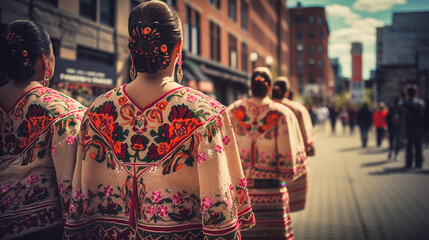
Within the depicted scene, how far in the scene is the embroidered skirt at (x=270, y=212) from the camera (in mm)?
4473

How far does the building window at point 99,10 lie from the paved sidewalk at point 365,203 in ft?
27.1

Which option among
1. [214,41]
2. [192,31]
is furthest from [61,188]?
[214,41]

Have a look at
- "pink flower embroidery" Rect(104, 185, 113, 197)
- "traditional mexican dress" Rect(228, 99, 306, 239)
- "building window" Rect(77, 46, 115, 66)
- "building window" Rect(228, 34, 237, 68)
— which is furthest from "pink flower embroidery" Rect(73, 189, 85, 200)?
"building window" Rect(228, 34, 237, 68)

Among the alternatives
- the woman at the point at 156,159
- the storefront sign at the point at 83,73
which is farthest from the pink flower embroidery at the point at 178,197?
the storefront sign at the point at 83,73

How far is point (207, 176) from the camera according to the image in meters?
1.85

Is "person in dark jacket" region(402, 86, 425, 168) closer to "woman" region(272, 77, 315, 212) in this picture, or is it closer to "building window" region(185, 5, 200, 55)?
"woman" region(272, 77, 315, 212)

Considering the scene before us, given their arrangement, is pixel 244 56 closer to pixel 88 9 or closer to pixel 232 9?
pixel 232 9

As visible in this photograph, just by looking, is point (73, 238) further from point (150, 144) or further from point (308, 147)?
point (308, 147)

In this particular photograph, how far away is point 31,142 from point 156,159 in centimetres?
87

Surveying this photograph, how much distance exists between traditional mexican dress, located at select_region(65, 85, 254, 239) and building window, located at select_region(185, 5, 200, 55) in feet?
63.9

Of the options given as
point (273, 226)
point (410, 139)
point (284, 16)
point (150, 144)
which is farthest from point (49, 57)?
point (284, 16)

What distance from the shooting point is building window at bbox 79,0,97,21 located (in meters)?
12.0

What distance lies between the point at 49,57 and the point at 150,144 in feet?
3.55

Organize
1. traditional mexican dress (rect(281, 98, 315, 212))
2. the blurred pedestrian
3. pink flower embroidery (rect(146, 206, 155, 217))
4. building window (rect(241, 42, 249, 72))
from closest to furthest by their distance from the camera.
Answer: pink flower embroidery (rect(146, 206, 155, 217))
traditional mexican dress (rect(281, 98, 315, 212))
the blurred pedestrian
building window (rect(241, 42, 249, 72))
